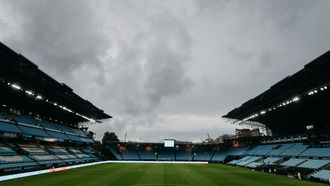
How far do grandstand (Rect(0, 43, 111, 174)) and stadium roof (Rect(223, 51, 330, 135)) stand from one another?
37980 millimetres

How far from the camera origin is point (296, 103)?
1986 inches

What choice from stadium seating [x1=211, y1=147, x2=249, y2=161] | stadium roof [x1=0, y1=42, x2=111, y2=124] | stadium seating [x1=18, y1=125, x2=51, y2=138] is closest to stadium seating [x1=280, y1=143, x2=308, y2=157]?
stadium seating [x1=211, y1=147, x2=249, y2=161]

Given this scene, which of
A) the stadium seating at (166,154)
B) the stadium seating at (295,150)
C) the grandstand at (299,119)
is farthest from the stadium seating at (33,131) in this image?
the stadium seating at (295,150)

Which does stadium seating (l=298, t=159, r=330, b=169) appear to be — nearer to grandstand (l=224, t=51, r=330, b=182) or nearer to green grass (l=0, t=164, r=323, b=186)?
grandstand (l=224, t=51, r=330, b=182)

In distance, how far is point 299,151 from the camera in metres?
48.1

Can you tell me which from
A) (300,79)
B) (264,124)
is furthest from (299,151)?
(264,124)

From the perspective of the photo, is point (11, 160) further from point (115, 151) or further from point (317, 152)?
point (115, 151)

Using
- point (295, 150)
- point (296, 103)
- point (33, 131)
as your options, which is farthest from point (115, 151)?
point (296, 103)

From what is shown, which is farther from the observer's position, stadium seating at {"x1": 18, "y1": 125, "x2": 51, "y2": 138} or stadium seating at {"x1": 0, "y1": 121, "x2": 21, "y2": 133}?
stadium seating at {"x1": 18, "y1": 125, "x2": 51, "y2": 138}

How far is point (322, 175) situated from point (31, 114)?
56.1 m

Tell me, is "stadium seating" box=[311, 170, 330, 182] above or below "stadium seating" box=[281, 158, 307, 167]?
below

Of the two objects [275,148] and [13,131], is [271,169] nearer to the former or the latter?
[275,148]

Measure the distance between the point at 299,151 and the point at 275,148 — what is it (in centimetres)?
1161

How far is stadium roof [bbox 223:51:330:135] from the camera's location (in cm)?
3613
